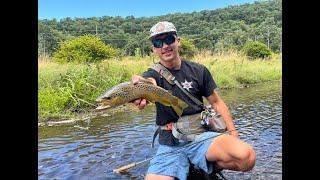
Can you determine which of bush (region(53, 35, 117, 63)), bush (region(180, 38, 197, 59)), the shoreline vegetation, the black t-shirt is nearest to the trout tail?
the black t-shirt

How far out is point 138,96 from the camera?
4.34 metres

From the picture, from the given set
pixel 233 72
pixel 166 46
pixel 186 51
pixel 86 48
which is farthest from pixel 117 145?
pixel 186 51

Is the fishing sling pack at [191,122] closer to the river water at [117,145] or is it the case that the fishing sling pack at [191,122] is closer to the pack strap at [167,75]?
the pack strap at [167,75]

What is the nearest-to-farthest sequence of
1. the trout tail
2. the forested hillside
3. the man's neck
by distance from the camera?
the trout tail → the man's neck → the forested hillside

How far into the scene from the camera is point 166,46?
15.9 ft

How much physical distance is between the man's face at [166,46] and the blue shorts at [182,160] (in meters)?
0.92

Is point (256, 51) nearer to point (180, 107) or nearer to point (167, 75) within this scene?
point (167, 75)

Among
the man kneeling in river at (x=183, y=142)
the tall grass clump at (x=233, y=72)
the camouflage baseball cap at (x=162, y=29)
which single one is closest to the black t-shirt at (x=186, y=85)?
the man kneeling in river at (x=183, y=142)

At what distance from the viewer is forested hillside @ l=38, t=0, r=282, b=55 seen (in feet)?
144

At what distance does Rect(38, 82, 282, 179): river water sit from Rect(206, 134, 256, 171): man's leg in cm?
74

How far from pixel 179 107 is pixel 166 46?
2.17 feet

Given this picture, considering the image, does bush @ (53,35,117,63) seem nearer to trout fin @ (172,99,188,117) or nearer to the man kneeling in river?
the man kneeling in river

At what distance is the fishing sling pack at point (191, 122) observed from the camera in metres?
4.89
